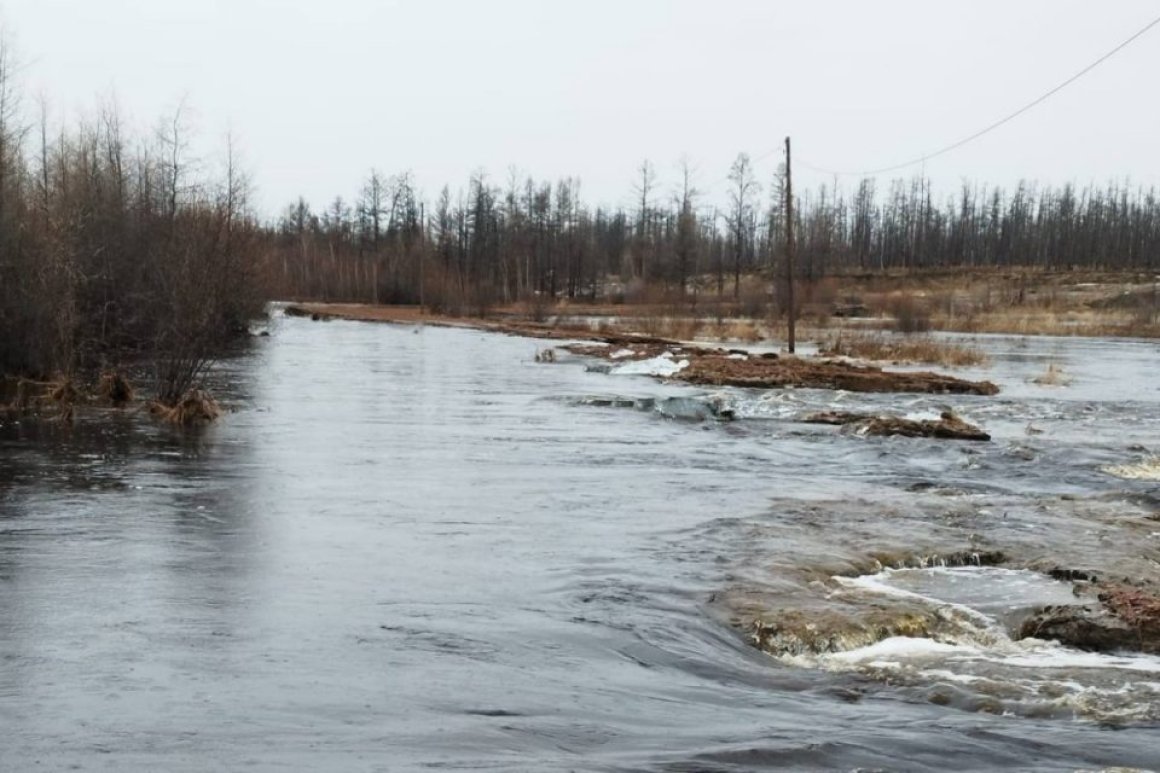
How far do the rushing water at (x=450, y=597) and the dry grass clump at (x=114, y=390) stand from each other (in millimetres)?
2485

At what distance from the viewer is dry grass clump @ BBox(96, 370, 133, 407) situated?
69.1ft

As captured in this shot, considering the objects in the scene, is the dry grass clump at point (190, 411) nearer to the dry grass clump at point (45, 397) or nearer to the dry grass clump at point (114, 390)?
the dry grass clump at point (45, 397)

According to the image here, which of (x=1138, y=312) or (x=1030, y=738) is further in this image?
(x=1138, y=312)

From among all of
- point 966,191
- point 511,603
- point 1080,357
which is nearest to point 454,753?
point 511,603

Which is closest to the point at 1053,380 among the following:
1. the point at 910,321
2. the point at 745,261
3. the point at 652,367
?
the point at 652,367

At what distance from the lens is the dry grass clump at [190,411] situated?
18797 millimetres

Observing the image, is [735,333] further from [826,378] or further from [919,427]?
[919,427]

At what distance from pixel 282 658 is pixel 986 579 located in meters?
6.25

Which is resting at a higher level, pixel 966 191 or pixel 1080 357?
pixel 966 191

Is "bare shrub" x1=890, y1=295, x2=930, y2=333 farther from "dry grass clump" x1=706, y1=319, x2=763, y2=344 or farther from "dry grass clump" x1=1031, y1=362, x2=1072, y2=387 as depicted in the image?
"dry grass clump" x1=1031, y1=362, x2=1072, y2=387

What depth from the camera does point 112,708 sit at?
19.4 feet

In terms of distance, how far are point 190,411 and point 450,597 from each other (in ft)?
39.5

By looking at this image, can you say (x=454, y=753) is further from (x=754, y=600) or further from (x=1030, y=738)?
(x=754, y=600)

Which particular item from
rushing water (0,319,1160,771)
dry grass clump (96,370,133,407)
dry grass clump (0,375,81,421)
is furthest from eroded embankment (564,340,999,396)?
dry grass clump (0,375,81,421)
